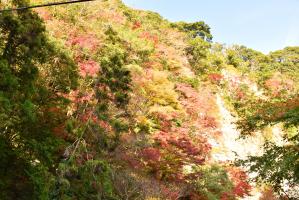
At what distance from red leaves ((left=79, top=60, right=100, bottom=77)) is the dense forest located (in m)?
0.07

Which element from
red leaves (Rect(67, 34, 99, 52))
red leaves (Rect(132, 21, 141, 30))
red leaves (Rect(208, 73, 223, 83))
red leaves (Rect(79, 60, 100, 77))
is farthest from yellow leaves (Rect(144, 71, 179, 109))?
red leaves (Rect(208, 73, 223, 83))

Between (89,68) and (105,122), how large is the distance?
3139 mm

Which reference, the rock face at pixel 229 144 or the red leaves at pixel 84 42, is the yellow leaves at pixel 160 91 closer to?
the red leaves at pixel 84 42

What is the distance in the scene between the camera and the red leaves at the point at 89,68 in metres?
17.3

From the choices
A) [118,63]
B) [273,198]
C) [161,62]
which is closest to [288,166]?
[118,63]

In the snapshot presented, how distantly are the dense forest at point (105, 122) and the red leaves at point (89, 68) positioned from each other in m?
0.07

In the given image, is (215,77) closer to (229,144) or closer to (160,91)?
(229,144)

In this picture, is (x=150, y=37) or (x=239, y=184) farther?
(x=150, y=37)

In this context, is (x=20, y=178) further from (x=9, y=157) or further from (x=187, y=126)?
(x=187, y=126)

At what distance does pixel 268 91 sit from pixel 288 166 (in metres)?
30.9

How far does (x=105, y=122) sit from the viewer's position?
15.7 m

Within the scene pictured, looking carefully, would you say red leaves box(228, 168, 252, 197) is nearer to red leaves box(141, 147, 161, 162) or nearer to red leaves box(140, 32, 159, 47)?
red leaves box(141, 147, 161, 162)

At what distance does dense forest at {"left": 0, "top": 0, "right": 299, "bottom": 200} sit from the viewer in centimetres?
1168

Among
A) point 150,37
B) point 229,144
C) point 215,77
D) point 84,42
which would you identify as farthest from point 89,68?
point 215,77
